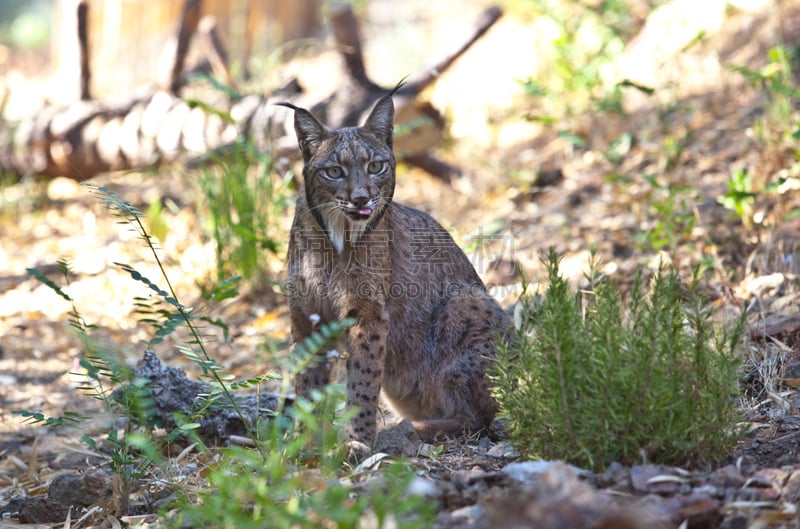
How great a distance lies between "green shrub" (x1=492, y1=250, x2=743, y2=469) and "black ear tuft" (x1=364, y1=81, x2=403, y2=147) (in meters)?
1.79

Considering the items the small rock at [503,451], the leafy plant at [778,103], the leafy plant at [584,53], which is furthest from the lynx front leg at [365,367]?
the leafy plant at [584,53]

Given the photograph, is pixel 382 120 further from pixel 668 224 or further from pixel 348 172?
pixel 668 224

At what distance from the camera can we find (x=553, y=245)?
551 centimetres

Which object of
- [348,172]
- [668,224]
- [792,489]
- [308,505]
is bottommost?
[792,489]

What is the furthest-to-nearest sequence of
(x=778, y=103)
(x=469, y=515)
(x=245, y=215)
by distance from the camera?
1. (x=778, y=103)
2. (x=245, y=215)
3. (x=469, y=515)

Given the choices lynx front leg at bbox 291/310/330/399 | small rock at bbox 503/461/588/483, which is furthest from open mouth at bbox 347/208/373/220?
small rock at bbox 503/461/588/483

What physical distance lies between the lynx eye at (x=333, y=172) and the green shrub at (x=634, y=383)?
165 cm

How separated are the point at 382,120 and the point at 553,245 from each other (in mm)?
1581

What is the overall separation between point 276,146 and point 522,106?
3.97m

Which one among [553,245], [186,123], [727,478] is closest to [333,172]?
[553,245]

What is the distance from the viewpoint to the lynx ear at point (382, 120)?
14.8 ft

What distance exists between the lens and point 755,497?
2.76m

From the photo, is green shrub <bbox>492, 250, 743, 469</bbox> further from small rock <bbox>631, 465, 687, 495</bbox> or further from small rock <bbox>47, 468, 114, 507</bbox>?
small rock <bbox>47, 468, 114, 507</bbox>

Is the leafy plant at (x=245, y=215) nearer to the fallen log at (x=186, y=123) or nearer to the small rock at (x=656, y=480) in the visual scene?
the fallen log at (x=186, y=123)
